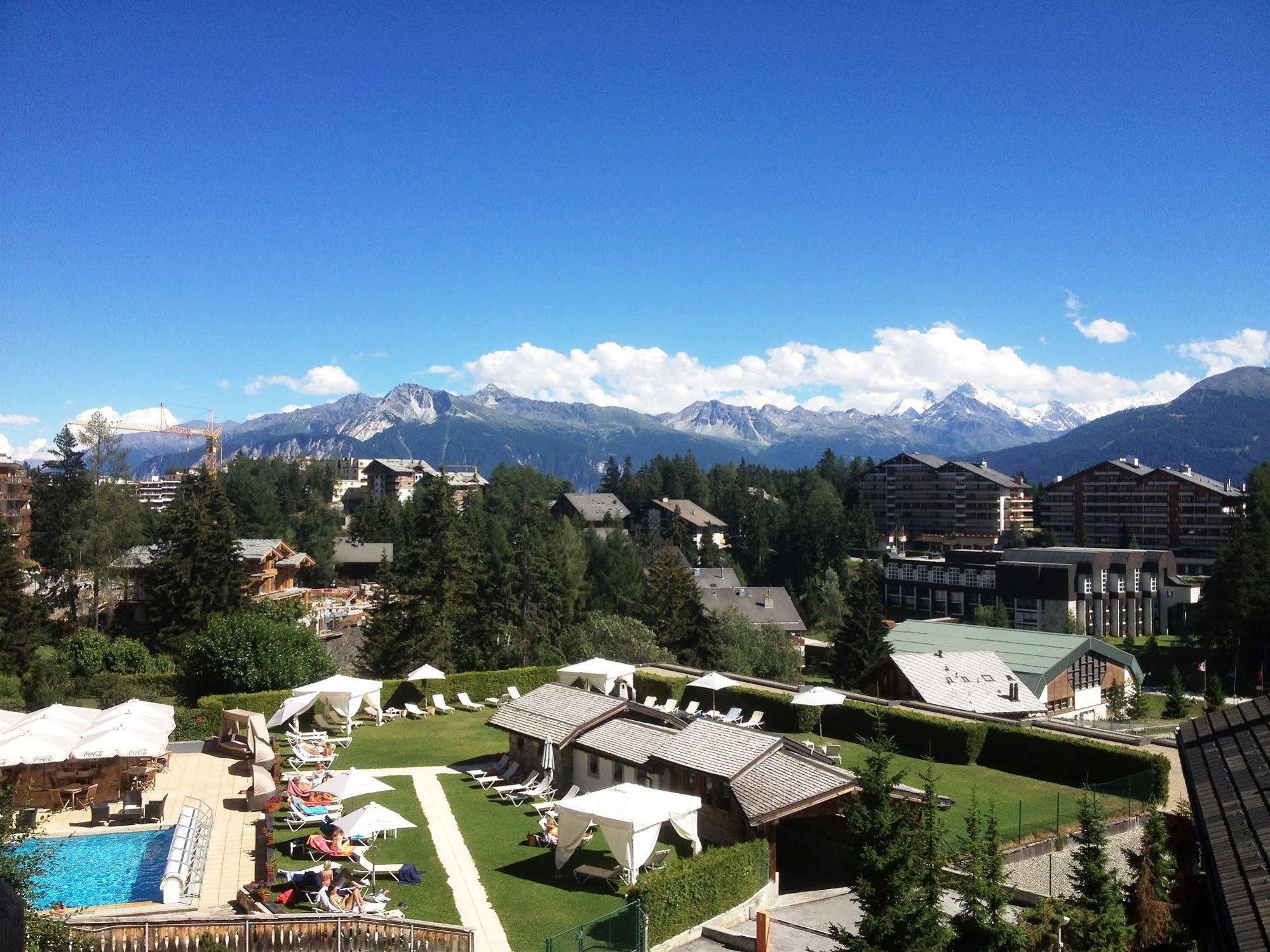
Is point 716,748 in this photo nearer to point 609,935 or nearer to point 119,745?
point 609,935

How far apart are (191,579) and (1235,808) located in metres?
39.8

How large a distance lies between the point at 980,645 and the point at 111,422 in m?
42.8

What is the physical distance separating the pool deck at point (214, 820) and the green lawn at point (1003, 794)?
35.7 feet

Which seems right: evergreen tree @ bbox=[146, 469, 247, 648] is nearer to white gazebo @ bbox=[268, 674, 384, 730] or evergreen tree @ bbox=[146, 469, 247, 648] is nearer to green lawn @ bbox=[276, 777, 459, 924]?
white gazebo @ bbox=[268, 674, 384, 730]

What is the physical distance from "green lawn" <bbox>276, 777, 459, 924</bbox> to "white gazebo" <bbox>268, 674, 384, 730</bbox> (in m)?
5.75

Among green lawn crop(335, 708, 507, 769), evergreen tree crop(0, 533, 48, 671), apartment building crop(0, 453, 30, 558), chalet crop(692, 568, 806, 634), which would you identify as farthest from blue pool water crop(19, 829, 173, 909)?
apartment building crop(0, 453, 30, 558)

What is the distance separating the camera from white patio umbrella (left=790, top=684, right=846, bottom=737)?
2650cm

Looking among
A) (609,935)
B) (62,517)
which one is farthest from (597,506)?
(609,935)

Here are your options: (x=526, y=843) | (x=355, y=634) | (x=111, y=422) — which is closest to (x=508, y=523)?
(x=355, y=634)

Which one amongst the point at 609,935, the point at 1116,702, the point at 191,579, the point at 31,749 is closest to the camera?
the point at 609,935

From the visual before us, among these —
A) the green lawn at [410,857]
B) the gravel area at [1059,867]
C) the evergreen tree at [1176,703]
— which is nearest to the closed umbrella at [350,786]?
the green lawn at [410,857]

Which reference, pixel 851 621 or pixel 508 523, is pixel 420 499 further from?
pixel 851 621

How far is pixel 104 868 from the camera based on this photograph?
54.5ft

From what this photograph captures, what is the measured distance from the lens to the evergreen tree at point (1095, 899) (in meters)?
10.8
